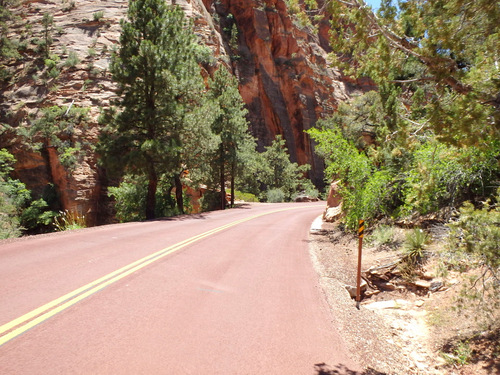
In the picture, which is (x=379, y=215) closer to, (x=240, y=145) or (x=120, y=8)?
(x=240, y=145)

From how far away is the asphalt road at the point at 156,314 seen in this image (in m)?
2.97

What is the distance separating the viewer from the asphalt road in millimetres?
2975

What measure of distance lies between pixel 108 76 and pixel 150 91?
10223 mm

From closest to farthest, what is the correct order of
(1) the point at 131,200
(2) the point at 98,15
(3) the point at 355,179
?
(3) the point at 355,179, (1) the point at 131,200, (2) the point at 98,15

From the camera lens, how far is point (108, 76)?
23.6m

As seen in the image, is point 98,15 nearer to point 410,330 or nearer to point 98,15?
point 98,15

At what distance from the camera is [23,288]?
425cm

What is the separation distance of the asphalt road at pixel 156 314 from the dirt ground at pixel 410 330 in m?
0.36

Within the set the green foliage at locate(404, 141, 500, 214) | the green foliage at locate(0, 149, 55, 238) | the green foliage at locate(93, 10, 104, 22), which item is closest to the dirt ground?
the green foliage at locate(404, 141, 500, 214)

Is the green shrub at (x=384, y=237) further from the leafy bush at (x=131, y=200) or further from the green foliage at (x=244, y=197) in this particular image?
the green foliage at (x=244, y=197)

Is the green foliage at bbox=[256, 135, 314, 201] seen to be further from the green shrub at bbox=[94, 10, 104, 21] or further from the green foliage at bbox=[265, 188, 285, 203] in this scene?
the green shrub at bbox=[94, 10, 104, 21]

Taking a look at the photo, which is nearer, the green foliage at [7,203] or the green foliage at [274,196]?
the green foliage at [7,203]

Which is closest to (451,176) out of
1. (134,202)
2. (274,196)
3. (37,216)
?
(134,202)

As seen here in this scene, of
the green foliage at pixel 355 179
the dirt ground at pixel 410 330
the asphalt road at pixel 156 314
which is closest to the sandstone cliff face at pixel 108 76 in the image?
the green foliage at pixel 355 179
